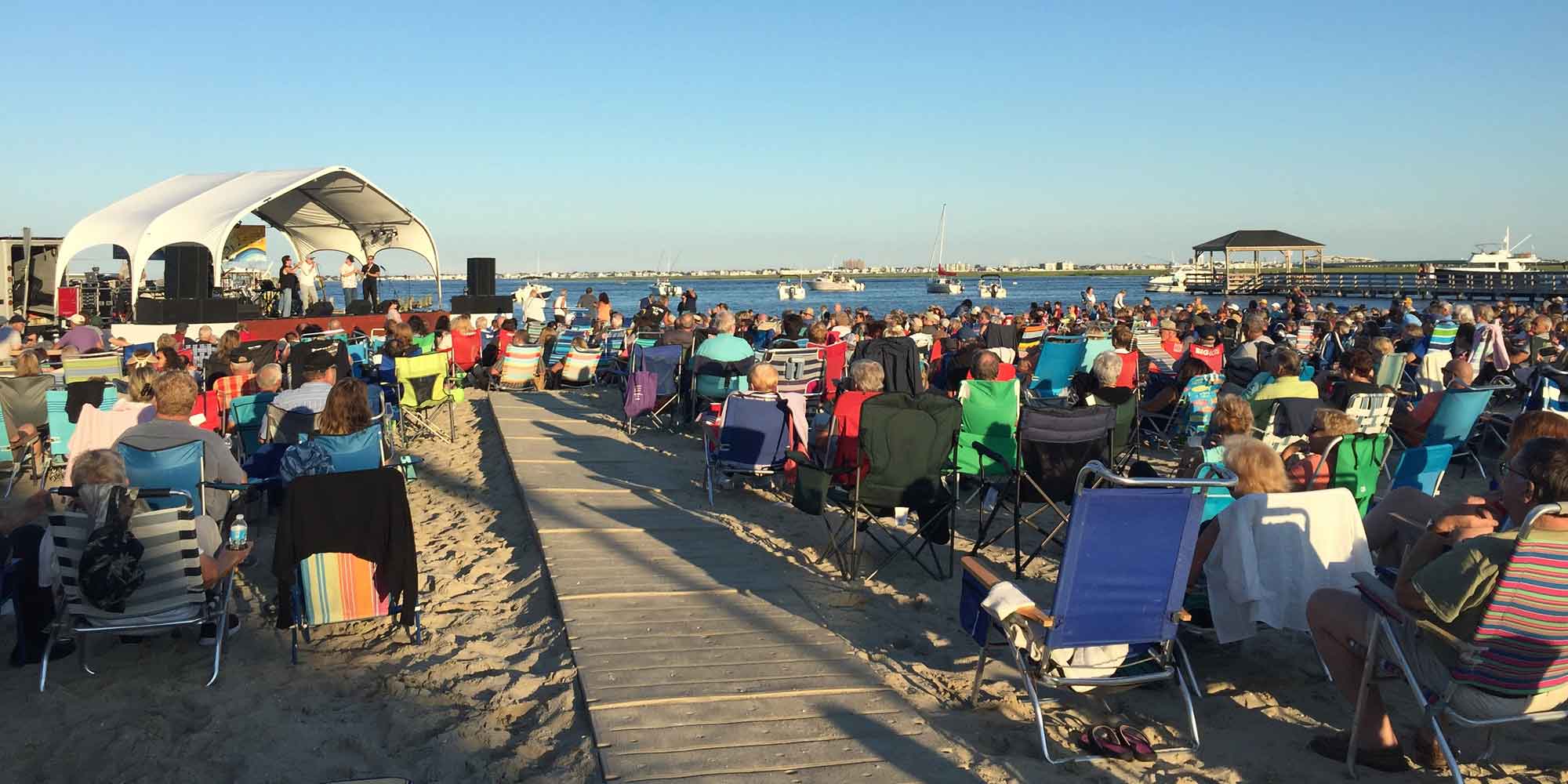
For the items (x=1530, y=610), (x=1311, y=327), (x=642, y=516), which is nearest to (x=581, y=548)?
(x=642, y=516)

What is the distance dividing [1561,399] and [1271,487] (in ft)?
15.1

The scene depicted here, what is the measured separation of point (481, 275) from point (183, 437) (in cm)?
1914

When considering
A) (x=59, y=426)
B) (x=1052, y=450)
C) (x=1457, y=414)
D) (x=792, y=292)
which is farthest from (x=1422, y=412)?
(x=792, y=292)

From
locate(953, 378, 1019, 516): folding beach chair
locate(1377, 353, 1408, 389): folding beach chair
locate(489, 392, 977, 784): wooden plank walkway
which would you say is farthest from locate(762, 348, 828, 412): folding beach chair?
locate(1377, 353, 1408, 389): folding beach chair

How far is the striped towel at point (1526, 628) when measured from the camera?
2689mm

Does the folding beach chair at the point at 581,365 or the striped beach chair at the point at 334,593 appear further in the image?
the folding beach chair at the point at 581,365

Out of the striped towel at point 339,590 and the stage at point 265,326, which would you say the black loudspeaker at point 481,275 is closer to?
the stage at point 265,326

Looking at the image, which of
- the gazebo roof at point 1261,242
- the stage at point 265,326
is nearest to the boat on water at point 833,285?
the gazebo roof at point 1261,242

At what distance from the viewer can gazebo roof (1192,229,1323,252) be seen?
1467 inches

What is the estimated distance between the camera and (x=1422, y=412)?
696cm

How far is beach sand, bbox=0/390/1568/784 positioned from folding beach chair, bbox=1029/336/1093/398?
196 inches

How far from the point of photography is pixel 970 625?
3721 mm

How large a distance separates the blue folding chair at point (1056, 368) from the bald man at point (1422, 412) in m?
2.93

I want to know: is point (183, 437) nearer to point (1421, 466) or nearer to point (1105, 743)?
point (1105, 743)
